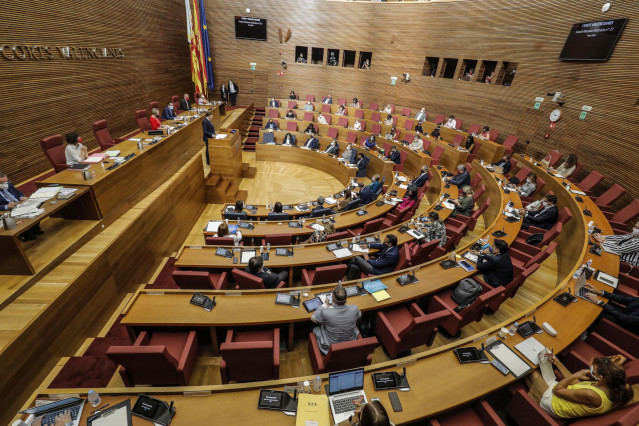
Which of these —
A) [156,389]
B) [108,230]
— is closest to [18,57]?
[108,230]

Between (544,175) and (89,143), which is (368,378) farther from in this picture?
(89,143)

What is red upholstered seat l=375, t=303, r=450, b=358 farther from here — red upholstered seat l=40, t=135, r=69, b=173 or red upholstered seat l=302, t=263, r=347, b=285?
red upholstered seat l=40, t=135, r=69, b=173

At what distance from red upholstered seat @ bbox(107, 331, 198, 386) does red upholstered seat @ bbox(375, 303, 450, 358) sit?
207 centimetres

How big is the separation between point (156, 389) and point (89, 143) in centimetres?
744

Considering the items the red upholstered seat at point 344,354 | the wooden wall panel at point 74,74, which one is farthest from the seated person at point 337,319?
the wooden wall panel at point 74,74

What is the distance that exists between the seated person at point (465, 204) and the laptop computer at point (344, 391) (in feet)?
14.9

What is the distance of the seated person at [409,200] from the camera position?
615cm

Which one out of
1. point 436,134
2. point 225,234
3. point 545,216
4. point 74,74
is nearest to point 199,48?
point 74,74

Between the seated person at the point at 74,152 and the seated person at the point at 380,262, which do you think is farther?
the seated person at the point at 74,152

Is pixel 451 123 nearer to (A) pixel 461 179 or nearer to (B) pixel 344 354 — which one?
(A) pixel 461 179

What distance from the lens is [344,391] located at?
7.82 feet

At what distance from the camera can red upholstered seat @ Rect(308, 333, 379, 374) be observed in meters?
2.55

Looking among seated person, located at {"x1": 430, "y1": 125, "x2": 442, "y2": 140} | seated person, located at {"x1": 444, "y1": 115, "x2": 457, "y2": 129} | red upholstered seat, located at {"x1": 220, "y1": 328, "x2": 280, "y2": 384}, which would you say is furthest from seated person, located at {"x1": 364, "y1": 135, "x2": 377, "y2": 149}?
red upholstered seat, located at {"x1": 220, "y1": 328, "x2": 280, "y2": 384}

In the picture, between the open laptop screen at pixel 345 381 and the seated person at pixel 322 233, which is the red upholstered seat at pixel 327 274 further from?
the open laptop screen at pixel 345 381
